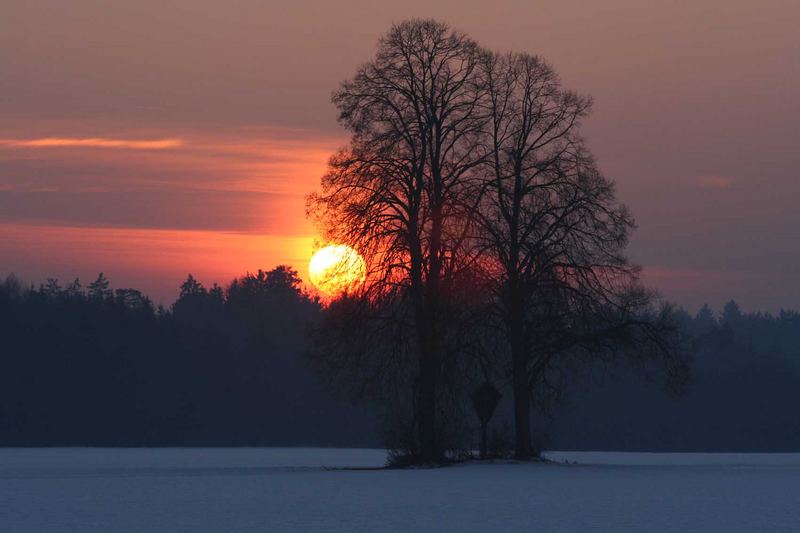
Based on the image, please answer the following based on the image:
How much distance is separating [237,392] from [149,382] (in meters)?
9.80

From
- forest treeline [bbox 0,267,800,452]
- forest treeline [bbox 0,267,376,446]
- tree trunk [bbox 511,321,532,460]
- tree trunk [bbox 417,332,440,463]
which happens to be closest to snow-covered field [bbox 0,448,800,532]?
tree trunk [bbox 417,332,440,463]

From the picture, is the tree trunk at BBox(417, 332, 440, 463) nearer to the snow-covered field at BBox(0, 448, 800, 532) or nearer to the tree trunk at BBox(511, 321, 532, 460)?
the snow-covered field at BBox(0, 448, 800, 532)

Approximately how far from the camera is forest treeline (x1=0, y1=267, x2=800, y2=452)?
142 meters

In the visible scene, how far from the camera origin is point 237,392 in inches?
6156

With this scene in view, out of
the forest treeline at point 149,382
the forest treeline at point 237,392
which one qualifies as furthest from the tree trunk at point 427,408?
the forest treeline at point 149,382

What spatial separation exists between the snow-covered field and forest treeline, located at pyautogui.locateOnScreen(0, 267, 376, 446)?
96.6 m

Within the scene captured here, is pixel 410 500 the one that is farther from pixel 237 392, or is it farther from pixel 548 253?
pixel 237 392

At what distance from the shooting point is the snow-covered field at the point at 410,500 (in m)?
26.2

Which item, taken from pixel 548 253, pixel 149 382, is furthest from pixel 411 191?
Answer: pixel 149 382

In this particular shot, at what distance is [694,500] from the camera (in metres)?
32.3

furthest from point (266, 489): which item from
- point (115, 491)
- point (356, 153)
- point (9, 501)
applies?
point (356, 153)

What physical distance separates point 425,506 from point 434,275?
16709 mm

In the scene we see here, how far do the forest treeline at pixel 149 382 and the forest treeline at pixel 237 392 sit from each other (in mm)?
157

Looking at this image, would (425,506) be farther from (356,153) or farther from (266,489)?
(356,153)
